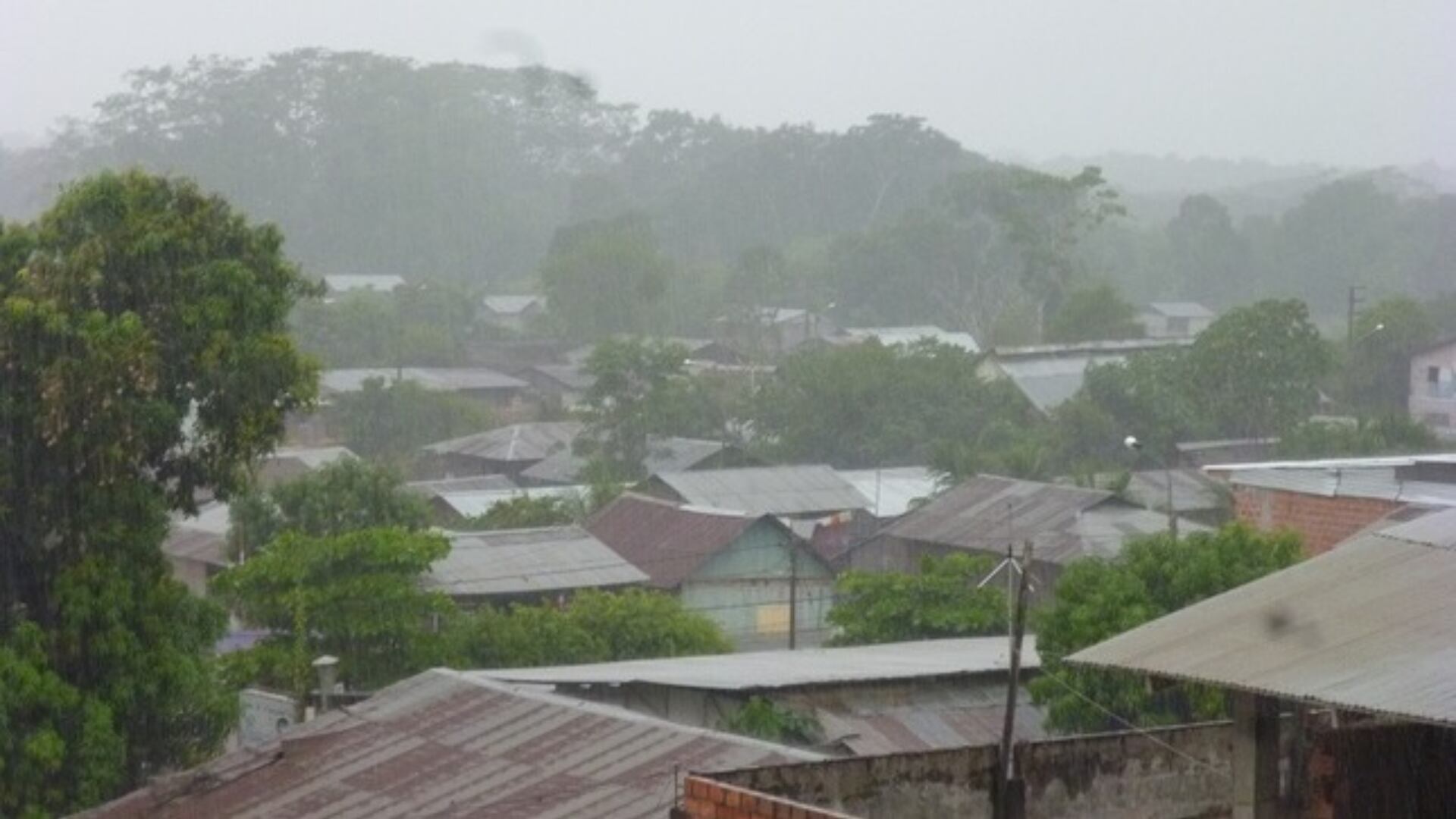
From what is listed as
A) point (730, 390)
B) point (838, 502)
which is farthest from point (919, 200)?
point (838, 502)

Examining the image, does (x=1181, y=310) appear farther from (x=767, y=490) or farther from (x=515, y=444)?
(x=767, y=490)

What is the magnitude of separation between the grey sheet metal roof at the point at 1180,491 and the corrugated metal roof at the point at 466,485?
6255 mm

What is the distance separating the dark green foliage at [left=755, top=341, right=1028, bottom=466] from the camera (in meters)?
25.1

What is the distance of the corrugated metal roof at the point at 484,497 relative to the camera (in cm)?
1991

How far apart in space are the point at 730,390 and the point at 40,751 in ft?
61.2

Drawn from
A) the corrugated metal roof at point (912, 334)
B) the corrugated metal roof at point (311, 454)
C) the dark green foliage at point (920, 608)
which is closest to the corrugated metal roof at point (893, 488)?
the corrugated metal roof at point (311, 454)

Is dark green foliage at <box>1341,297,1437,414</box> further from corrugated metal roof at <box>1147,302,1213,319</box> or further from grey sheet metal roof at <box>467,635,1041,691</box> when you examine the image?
grey sheet metal roof at <box>467,635,1041,691</box>

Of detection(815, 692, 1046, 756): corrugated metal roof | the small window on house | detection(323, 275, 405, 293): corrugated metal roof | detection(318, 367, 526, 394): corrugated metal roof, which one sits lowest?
the small window on house

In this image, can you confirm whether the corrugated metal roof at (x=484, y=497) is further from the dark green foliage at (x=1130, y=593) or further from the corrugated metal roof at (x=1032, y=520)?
the dark green foliage at (x=1130, y=593)

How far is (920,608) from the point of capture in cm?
1377

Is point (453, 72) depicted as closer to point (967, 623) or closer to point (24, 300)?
point (967, 623)

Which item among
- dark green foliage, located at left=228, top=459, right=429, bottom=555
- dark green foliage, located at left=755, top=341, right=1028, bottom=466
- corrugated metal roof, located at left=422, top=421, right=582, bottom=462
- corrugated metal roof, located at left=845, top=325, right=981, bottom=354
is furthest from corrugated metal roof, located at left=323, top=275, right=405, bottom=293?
dark green foliage, located at left=228, top=459, right=429, bottom=555

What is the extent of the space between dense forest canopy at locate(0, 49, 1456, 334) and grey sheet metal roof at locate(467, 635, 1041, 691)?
28.1 m

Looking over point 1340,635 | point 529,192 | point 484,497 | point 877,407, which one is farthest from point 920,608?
point 529,192
